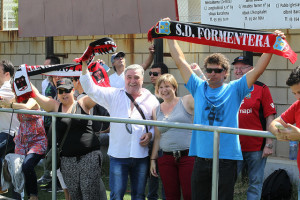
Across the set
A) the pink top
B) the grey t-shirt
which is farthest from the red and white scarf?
the grey t-shirt

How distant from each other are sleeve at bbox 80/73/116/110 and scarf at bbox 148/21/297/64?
0.73m

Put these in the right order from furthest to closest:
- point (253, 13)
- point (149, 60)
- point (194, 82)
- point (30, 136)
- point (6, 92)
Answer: point (149, 60) → point (253, 13) → point (6, 92) → point (30, 136) → point (194, 82)

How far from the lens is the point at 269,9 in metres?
7.11

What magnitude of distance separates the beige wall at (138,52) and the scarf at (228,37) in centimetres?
127

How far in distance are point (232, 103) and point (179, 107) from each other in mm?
931

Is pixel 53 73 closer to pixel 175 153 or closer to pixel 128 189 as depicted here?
pixel 128 189

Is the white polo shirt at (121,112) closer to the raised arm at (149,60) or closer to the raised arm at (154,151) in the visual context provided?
the raised arm at (154,151)

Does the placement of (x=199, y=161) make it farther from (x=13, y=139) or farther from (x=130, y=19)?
(x=130, y=19)

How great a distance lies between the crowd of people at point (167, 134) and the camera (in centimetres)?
467

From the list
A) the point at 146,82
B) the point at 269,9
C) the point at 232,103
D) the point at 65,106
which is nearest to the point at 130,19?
the point at 146,82

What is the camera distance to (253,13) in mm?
7270

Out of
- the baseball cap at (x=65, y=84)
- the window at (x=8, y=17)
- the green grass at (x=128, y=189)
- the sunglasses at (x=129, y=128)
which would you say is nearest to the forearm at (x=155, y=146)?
the sunglasses at (x=129, y=128)

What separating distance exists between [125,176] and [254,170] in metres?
1.29

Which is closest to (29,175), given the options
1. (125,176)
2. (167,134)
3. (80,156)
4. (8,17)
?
(80,156)
